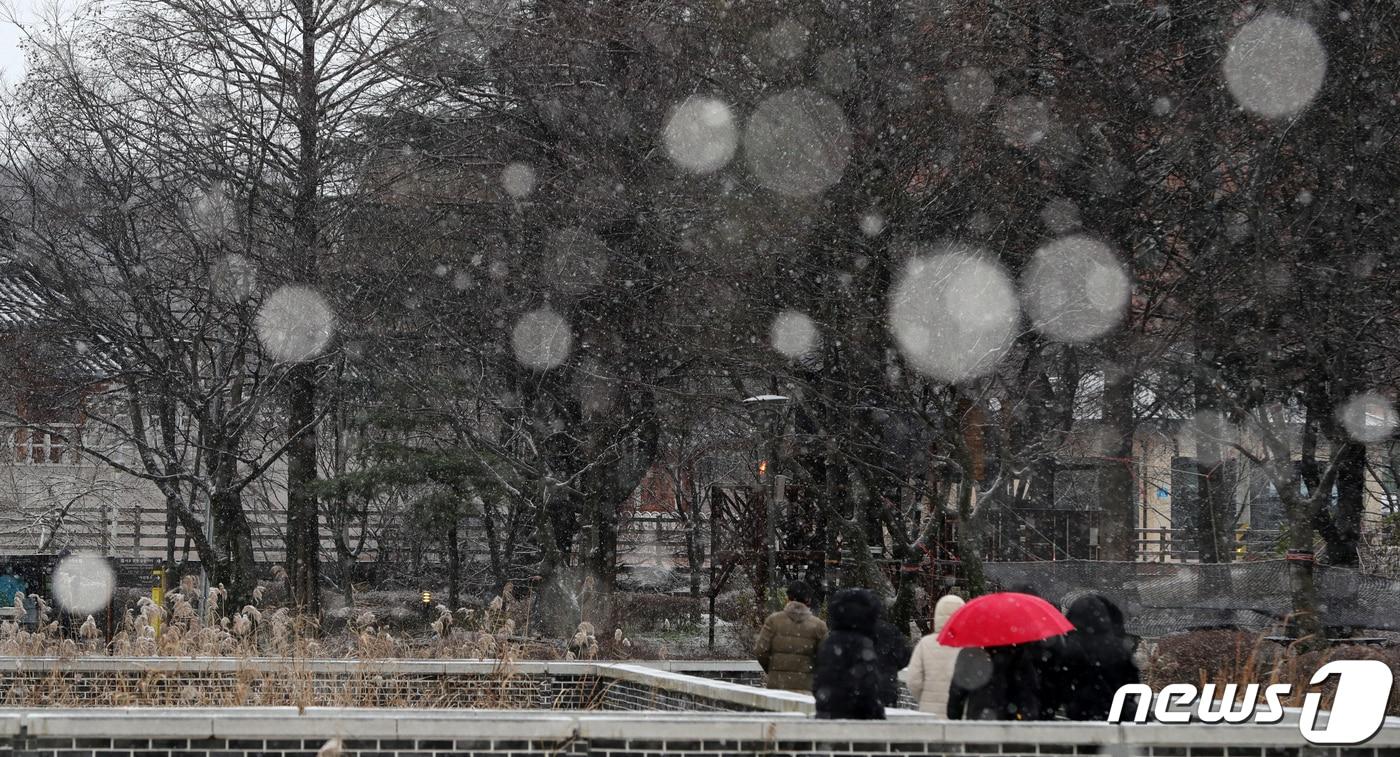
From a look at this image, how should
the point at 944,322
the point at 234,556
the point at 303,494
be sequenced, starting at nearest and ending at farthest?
the point at 944,322 < the point at 234,556 < the point at 303,494

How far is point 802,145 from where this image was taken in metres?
20.1

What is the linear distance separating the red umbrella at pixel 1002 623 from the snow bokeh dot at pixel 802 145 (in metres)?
12.3

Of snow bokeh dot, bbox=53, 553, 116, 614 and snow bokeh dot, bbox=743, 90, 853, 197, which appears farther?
snow bokeh dot, bbox=53, 553, 116, 614

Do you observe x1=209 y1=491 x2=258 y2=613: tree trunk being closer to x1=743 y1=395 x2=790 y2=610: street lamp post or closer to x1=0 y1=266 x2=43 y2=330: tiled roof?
x1=0 y1=266 x2=43 y2=330: tiled roof

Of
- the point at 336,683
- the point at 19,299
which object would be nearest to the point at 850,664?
the point at 336,683

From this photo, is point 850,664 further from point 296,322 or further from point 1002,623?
point 296,322

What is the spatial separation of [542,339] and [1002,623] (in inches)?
722

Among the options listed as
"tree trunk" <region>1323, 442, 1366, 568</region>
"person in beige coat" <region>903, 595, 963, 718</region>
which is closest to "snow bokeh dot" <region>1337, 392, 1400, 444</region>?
"tree trunk" <region>1323, 442, 1366, 568</region>

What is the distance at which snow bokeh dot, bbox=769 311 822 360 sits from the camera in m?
21.1

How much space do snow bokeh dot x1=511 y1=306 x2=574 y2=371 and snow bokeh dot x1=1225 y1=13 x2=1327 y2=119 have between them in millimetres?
11632

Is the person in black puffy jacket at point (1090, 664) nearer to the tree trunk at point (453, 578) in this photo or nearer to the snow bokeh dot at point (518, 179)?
the snow bokeh dot at point (518, 179)

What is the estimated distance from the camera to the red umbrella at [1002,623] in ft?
26.4

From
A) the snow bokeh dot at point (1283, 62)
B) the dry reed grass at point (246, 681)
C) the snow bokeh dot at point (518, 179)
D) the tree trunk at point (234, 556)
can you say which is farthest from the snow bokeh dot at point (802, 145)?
the tree trunk at point (234, 556)

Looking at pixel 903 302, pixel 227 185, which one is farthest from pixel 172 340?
pixel 903 302
